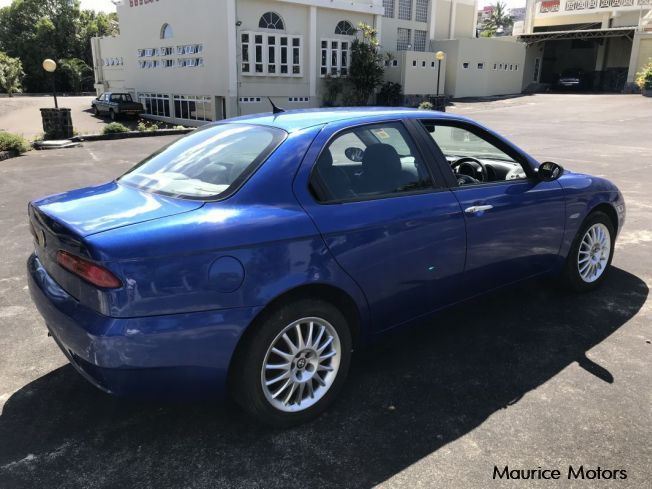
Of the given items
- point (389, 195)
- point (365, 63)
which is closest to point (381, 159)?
point (389, 195)

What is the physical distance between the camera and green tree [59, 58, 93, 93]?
5888cm

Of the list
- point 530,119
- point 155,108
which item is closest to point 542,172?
point 530,119

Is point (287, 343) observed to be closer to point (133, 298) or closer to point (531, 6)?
point (133, 298)

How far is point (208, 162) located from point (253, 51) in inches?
1043

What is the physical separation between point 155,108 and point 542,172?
33.2 metres

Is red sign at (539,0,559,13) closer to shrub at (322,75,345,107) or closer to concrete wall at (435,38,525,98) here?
concrete wall at (435,38,525,98)

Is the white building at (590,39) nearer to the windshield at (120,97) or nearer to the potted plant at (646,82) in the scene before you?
the potted plant at (646,82)

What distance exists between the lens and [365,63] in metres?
31.7

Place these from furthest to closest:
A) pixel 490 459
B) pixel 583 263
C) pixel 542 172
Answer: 1. pixel 583 263
2. pixel 542 172
3. pixel 490 459

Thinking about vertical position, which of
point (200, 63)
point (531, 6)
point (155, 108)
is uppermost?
point (531, 6)

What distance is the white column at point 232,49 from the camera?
86.3ft

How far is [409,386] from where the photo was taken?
131 inches

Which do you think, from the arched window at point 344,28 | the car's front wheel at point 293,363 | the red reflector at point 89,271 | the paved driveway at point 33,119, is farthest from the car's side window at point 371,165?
the arched window at point 344,28

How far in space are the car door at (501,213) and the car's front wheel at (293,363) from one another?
1159 mm
